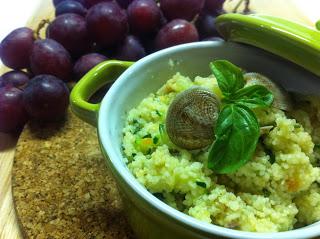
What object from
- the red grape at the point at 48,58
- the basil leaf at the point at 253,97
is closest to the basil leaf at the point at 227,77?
the basil leaf at the point at 253,97

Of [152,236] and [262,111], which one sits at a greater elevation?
[262,111]

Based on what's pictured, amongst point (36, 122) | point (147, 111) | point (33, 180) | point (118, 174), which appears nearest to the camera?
point (118, 174)

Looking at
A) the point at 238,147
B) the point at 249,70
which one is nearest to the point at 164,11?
the point at 249,70

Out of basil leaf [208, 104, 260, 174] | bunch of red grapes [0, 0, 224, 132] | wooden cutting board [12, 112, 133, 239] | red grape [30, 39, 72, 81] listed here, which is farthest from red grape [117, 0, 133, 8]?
basil leaf [208, 104, 260, 174]

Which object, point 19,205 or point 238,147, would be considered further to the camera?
point 19,205

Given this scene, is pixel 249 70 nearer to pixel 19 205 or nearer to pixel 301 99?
pixel 301 99

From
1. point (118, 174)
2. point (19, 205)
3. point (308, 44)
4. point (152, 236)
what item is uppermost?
point (308, 44)

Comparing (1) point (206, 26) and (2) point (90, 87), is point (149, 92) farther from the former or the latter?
(1) point (206, 26)

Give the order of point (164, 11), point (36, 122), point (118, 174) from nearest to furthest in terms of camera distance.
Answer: point (118, 174)
point (36, 122)
point (164, 11)
